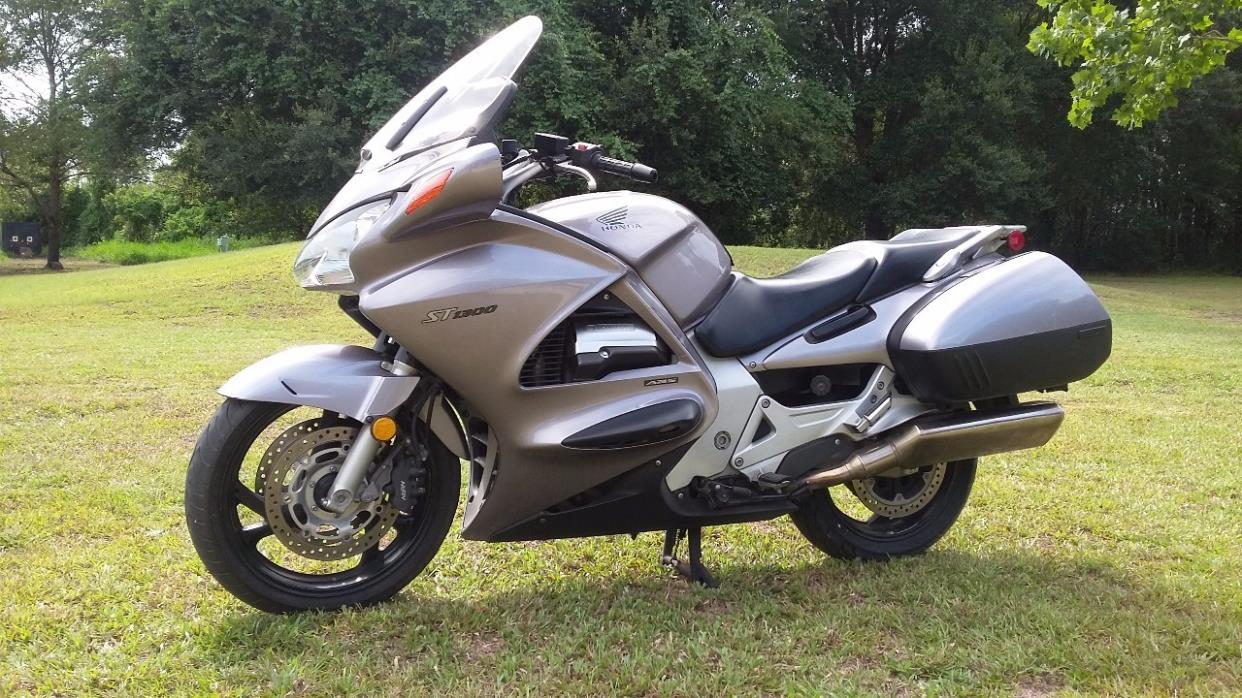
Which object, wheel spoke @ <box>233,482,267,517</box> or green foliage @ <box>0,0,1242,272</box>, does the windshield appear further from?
green foliage @ <box>0,0,1242,272</box>

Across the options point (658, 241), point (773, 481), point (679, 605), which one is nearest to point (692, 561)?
point (679, 605)

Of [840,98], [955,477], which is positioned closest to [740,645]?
[955,477]

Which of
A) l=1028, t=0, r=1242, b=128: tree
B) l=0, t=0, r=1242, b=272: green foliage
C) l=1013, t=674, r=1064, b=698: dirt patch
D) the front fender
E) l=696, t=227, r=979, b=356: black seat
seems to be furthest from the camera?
l=0, t=0, r=1242, b=272: green foliage

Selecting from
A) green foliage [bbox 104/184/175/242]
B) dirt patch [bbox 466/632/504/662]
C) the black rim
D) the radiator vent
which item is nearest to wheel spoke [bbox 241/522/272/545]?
the black rim

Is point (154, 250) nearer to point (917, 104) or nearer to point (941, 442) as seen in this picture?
point (917, 104)

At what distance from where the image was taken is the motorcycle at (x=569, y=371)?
2496mm

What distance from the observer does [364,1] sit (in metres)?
18.8

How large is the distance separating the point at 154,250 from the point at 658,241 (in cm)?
3079

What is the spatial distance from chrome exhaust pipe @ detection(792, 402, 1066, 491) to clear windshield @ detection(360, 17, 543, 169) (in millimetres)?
1501

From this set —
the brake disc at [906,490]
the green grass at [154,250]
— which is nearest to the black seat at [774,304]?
the brake disc at [906,490]

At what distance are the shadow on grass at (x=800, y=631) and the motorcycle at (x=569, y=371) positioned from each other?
0.57 ft

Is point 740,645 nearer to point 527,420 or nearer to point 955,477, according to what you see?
point 527,420

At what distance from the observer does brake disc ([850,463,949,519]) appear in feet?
10.5

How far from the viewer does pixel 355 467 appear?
2.54m
